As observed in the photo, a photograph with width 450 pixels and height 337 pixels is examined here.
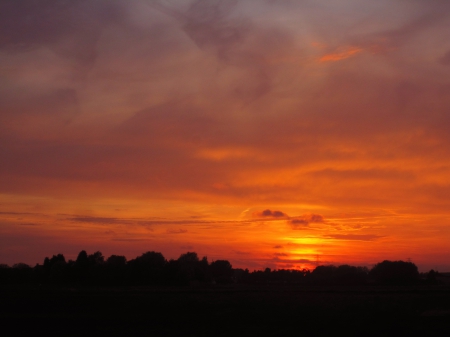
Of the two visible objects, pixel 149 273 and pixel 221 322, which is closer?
pixel 221 322

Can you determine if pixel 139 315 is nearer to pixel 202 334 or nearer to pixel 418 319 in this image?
pixel 202 334

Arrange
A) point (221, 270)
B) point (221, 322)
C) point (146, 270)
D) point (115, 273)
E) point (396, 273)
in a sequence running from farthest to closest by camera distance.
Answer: point (221, 270) < point (396, 273) < point (146, 270) < point (115, 273) < point (221, 322)

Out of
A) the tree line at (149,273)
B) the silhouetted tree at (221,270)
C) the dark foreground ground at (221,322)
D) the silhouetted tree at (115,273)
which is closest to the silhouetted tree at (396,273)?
the tree line at (149,273)

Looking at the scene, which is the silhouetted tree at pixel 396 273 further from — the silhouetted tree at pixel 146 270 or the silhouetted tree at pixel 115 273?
the silhouetted tree at pixel 115 273

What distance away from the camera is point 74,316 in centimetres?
3634

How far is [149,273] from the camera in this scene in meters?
123

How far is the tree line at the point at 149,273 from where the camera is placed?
121 meters

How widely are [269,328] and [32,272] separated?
14069 centimetres

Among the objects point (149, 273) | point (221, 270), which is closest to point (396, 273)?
point (221, 270)

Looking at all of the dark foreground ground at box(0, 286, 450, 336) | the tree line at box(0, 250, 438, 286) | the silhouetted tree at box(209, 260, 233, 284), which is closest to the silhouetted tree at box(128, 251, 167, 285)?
the tree line at box(0, 250, 438, 286)

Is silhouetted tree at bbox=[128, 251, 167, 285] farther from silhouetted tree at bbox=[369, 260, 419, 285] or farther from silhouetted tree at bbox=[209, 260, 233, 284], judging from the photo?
silhouetted tree at bbox=[369, 260, 419, 285]

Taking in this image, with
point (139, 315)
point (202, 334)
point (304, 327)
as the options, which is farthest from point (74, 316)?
point (304, 327)

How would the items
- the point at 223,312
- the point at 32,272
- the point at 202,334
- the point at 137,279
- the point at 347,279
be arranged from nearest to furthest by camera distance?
the point at 202,334 < the point at 223,312 < the point at 137,279 < the point at 347,279 < the point at 32,272

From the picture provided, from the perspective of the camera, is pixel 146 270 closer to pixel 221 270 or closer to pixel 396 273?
pixel 221 270
